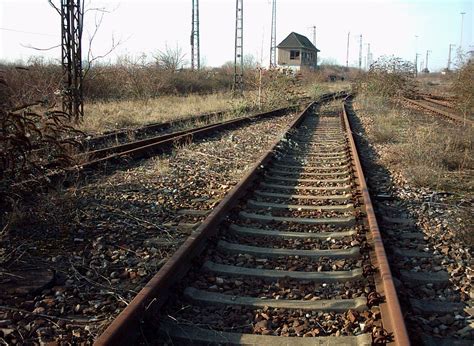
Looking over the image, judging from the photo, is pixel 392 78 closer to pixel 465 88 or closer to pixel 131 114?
pixel 465 88

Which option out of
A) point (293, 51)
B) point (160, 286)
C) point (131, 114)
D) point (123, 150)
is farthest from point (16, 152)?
point (293, 51)

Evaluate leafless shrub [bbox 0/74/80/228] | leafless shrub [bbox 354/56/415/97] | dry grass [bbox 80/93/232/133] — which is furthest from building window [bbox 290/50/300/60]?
leafless shrub [bbox 0/74/80/228]

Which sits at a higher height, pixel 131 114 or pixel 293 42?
pixel 293 42

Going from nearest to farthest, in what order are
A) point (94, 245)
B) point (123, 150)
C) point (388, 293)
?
1. point (388, 293)
2. point (94, 245)
3. point (123, 150)

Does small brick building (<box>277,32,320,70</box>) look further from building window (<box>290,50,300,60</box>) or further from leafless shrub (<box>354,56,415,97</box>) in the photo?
leafless shrub (<box>354,56,415,97</box>)

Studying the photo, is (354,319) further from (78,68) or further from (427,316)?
(78,68)

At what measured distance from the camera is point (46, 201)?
529 cm

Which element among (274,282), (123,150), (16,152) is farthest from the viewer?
(123,150)

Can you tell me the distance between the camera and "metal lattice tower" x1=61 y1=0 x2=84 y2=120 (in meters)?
14.6

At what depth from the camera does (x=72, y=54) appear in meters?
14.9

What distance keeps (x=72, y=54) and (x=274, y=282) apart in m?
13.1

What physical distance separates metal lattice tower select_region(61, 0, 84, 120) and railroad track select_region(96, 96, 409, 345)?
10.1 meters

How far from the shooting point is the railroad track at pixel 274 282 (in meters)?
3.09

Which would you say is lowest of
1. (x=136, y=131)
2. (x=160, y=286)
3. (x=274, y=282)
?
(x=274, y=282)
